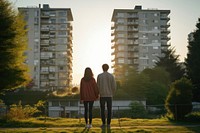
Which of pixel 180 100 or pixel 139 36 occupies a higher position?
pixel 139 36

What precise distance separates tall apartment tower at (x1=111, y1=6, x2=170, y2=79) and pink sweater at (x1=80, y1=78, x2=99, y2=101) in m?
105

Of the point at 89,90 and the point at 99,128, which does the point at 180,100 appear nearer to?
the point at 99,128

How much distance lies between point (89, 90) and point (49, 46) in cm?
10274

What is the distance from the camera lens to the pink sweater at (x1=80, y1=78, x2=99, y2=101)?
499 inches

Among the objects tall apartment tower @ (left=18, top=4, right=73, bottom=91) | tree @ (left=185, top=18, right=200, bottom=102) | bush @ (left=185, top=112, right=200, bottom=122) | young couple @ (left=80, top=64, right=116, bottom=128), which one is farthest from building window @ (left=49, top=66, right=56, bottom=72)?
young couple @ (left=80, top=64, right=116, bottom=128)

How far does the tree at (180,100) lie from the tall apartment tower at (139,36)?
98637 millimetres

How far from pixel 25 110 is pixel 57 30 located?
96064 millimetres

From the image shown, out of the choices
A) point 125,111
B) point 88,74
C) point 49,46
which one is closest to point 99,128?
point 88,74

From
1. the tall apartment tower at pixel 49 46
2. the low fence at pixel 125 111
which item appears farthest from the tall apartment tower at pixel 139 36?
the low fence at pixel 125 111

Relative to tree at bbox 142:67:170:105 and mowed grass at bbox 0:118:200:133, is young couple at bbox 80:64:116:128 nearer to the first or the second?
mowed grass at bbox 0:118:200:133

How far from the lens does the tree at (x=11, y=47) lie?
18.0 m

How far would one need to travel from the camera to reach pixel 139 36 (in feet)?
397

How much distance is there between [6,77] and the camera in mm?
18594

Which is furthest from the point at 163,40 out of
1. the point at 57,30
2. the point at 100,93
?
the point at 100,93
